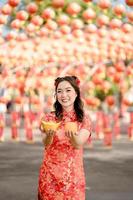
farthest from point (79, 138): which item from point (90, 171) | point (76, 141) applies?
point (90, 171)

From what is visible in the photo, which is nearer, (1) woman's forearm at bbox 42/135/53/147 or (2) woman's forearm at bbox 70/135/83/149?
(2) woman's forearm at bbox 70/135/83/149

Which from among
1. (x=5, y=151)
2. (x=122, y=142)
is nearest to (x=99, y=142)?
(x=122, y=142)

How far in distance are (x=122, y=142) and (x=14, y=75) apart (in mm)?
7333

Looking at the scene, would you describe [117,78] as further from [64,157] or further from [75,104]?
[64,157]

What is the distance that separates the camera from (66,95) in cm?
617

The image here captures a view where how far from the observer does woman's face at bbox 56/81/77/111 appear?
617 centimetres

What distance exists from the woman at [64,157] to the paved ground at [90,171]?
495cm

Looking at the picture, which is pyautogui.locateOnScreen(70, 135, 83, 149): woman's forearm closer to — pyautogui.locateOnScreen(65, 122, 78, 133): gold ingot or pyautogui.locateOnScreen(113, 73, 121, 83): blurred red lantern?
pyautogui.locateOnScreen(65, 122, 78, 133): gold ingot

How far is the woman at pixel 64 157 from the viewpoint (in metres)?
6.06

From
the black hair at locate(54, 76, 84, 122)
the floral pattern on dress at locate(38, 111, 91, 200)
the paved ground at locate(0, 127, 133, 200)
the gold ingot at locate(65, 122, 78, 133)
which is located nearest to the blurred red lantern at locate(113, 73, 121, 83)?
the paved ground at locate(0, 127, 133, 200)

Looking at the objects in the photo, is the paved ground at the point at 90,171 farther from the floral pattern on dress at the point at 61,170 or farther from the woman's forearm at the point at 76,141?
the woman's forearm at the point at 76,141

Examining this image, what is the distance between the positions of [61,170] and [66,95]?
2.20ft

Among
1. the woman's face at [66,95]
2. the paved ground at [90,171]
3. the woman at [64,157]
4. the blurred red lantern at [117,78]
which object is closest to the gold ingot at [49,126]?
the woman at [64,157]

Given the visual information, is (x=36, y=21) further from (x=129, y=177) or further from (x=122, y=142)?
(x=122, y=142)
